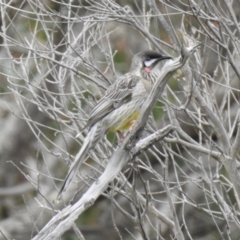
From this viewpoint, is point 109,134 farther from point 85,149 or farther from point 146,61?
point 85,149

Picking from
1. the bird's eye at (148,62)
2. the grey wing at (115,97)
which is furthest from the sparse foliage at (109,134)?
the bird's eye at (148,62)

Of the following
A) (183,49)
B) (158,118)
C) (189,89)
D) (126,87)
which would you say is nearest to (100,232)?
(158,118)

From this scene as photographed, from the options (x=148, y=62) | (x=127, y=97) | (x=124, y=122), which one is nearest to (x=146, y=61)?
(x=148, y=62)

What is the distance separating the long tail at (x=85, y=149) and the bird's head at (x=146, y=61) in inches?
28.9

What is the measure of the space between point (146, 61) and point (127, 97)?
35 cm

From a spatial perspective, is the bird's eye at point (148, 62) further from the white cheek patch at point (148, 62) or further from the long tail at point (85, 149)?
the long tail at point (85, 149)

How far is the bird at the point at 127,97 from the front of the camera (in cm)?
696

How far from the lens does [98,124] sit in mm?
6914

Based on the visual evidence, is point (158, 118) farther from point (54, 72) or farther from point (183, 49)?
point (183, 49)

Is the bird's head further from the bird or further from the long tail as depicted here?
the long tail

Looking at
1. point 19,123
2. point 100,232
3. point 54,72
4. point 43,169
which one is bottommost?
point 100,232

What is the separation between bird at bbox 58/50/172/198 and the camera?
696cm

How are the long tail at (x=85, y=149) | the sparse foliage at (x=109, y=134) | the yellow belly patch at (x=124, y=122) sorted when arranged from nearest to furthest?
the long tail at (x=85, y=149), the sparse foliage at (x=109, y=134), the yellow belly patch at (x=124, y=122)

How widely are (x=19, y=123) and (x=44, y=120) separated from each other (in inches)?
15.4
